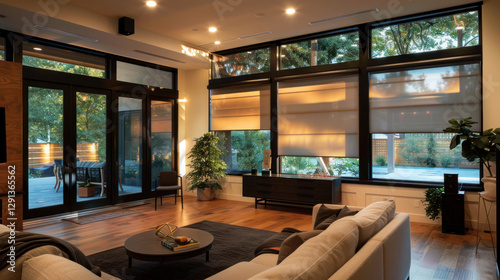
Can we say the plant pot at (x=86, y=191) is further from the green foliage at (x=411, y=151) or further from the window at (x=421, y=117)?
the green foliage at (x=411, y=151)

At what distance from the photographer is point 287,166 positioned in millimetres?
7199

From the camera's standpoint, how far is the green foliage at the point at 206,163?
757 centimetres

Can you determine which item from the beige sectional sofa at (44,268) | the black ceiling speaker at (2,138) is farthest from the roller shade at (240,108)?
the beige sectional sofa at (44,268)

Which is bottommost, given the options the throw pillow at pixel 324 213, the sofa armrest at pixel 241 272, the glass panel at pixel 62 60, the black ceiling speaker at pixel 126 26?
the sofa armrest at pixel 241 272

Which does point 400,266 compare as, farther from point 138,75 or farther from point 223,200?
point 138,75

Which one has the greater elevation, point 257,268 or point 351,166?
point 351,166

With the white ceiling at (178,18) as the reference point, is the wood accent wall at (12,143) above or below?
below

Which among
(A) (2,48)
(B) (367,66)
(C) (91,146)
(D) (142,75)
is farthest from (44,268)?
(D) (142,75)

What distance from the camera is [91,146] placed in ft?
21.6

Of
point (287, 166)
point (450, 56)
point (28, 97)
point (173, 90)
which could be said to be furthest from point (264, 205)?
point (28, 97)

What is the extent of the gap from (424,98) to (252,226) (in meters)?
3.49

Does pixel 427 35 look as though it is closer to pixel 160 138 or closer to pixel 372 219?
pixel 372 219

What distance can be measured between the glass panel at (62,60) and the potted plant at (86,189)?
2.09 metres

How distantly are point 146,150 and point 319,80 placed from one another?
4.07 meters
